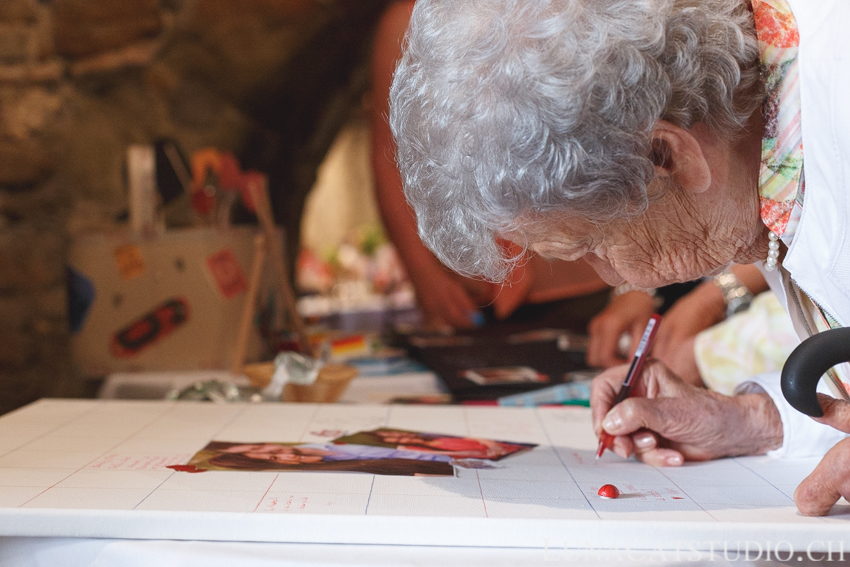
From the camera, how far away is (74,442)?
0.88 m

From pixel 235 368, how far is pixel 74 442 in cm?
75

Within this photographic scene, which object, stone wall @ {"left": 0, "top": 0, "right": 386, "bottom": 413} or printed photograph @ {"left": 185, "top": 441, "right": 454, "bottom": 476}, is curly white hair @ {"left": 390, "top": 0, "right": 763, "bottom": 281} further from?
stone wall @ {"left": 0, "top": 0, "right": 386, "bottom": 413}

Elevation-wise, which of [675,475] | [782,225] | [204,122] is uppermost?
[204,122]

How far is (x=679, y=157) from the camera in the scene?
0.70 metres

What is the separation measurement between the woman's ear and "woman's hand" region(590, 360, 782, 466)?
0.32 meters

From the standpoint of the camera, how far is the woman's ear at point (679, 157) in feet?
2.22

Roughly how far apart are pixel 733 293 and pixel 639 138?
0.96 meters

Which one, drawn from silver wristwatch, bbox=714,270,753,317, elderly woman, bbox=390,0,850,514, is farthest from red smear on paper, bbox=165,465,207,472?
silver wristwatch, bbox=714,270,753,317

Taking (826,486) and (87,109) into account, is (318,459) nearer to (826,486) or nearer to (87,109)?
(826,486)

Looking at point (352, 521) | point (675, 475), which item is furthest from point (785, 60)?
point (352, 521)

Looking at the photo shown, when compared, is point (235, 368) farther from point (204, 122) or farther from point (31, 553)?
point (204, 122)

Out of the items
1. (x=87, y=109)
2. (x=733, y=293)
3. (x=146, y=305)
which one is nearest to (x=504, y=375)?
(x=733, y=293)

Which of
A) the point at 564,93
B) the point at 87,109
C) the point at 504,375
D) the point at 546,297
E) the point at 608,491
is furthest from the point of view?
the point at 546,297

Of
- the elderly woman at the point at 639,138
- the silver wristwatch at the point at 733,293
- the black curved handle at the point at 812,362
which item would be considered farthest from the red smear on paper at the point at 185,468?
the silver wristwatch at the point at 733,293
